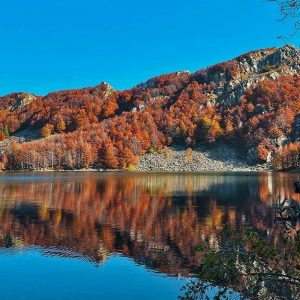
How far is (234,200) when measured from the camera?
197 ft

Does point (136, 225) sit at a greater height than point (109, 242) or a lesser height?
greater

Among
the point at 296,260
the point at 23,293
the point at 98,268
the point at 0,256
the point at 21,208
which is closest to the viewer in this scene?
the point at 296,260

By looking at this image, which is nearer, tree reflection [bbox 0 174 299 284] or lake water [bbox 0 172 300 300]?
lake water [bbox 0 172 300 300]

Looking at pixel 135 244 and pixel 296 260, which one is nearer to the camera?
pixel 296 260

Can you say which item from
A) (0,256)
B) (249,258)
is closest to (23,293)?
(0,256)

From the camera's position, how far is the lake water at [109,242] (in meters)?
22.3

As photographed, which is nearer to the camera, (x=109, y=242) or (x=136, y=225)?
(x=109, y=242)

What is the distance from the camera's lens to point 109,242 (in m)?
32.8

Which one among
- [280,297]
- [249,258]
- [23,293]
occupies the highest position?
[249,258]

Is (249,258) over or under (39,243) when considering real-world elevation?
over

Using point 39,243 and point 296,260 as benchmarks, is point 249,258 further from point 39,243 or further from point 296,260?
point 39,243

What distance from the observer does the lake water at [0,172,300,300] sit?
2230 centimetres

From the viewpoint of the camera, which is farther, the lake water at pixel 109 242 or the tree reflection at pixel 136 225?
the tree reflection at pixel 136 225

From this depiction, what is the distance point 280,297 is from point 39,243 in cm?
2497
